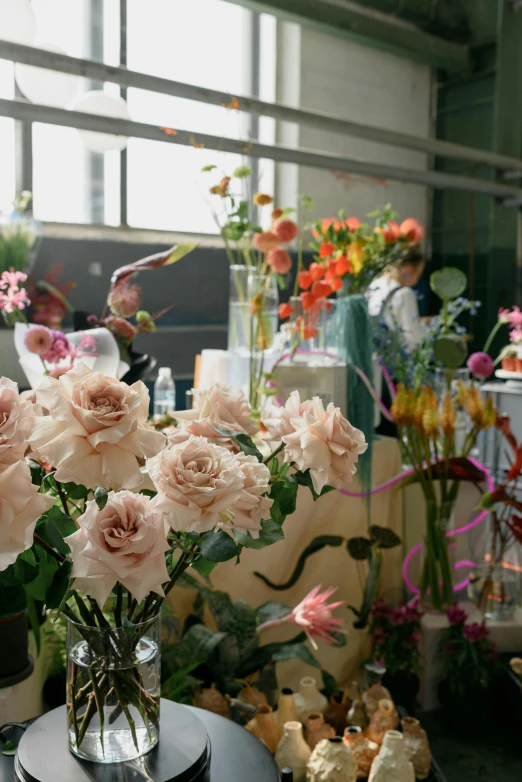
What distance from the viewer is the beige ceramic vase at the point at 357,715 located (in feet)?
5.77

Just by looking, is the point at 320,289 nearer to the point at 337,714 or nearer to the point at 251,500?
the point at 337,714

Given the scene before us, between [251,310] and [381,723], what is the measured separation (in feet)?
3.48

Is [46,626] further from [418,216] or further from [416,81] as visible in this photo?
[416,81]

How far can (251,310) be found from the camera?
2.05 metres

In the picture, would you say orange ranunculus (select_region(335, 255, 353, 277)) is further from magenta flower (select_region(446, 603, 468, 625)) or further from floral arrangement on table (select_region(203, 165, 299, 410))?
magenta flower (select_region(446, 603, 468, 625))

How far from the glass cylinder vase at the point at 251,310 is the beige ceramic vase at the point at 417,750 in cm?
101

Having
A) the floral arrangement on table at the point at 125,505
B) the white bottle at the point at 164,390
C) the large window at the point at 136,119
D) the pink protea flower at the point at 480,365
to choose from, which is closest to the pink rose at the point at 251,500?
the floral arrangement on table at the point at 125,505

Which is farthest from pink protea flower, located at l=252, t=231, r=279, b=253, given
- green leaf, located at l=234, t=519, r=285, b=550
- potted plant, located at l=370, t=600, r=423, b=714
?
green leaf, located at l=234, t=519, r=285, b=550

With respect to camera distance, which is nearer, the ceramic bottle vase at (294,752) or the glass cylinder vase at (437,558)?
the ceramic bottle vase at (294,752)

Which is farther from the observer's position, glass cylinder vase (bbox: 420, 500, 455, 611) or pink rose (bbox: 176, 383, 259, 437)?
glass cylinder vase (bbox: 420, 500, 455, 611)

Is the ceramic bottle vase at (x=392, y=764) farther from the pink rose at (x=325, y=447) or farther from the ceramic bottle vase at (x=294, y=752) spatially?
the pink rose at (x=325, y=447)

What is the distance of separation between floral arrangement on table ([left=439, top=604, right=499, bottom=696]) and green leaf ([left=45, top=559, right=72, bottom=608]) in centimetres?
175

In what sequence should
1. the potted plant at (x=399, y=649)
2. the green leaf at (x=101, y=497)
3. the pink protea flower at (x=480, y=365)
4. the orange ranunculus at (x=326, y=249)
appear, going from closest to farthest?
the green leaf at (x=101, y=497), the potted plant at (x=399, y=649), the orange ranunculus at (x=326, y=249), the pink protea flower at (x=480, y=365)

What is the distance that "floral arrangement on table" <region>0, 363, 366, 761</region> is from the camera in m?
0.63
